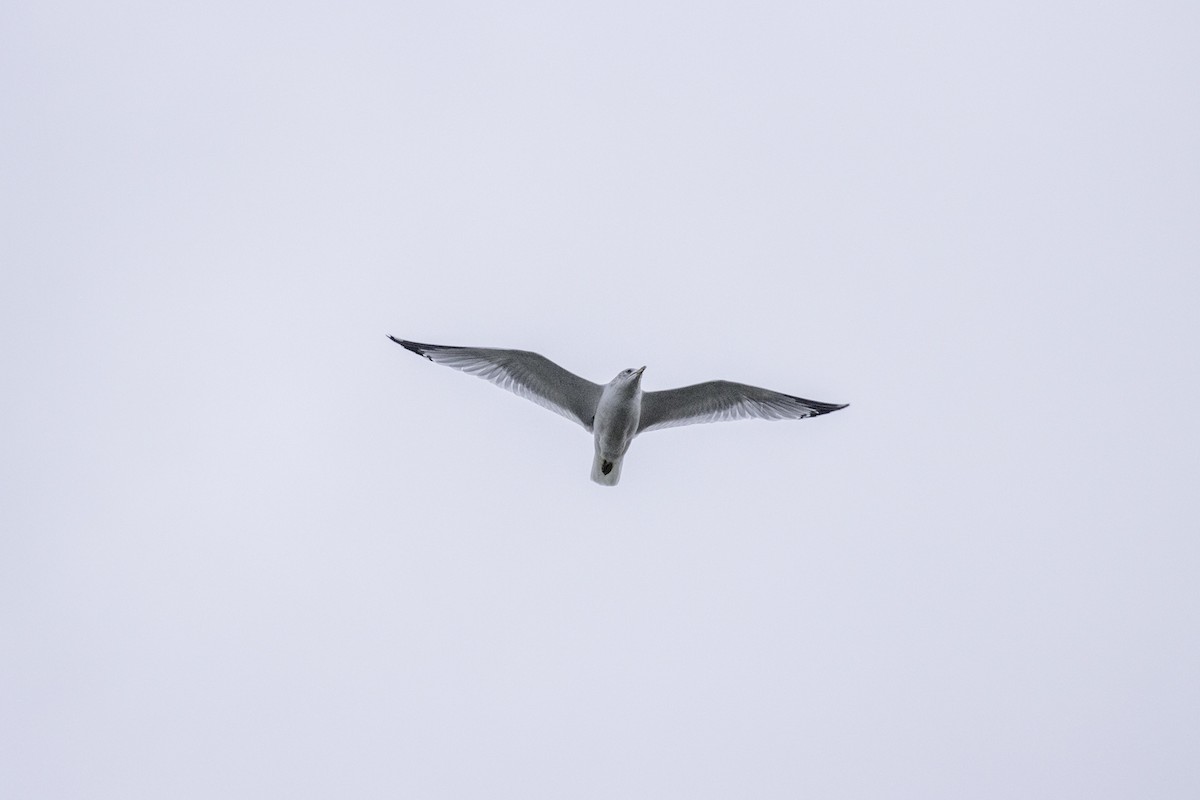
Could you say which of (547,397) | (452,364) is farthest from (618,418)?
(452,364)

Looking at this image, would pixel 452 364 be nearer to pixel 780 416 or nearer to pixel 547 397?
pixel 547 397

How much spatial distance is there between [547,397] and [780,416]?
2.76 metres

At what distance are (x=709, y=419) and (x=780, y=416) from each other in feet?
2.73

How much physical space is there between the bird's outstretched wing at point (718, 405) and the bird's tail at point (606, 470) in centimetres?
51

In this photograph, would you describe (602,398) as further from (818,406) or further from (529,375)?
(818,406)

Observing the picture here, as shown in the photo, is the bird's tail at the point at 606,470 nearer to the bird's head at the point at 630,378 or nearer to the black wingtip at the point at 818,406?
the bird's head at the point at 630,378

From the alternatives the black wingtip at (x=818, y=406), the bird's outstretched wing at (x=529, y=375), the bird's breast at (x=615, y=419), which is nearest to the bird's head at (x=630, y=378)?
the bird's breast at (x=615, y=419)

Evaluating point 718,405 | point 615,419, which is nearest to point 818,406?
point 718,405

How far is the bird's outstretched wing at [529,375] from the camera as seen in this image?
11.6 meters

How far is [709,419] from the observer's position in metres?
12.2

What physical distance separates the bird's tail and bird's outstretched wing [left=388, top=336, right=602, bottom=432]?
0.46 m

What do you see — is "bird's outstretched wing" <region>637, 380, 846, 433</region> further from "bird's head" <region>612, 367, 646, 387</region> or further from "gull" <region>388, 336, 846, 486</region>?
"bird's head" <region>612, 367, 646, 387</region>

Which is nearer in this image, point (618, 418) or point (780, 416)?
point (618, 418)

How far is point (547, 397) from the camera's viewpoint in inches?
469
